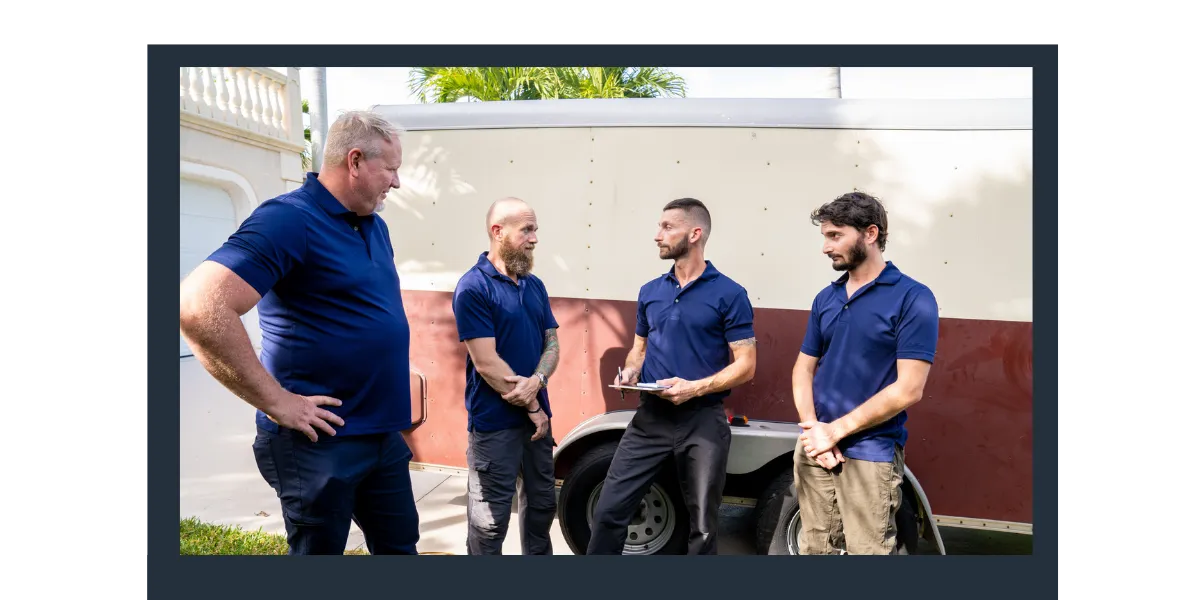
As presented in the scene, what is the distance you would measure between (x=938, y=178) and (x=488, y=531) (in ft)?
9.88

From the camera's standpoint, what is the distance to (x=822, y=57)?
104 inches

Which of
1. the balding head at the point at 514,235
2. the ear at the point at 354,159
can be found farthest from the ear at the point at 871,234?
the ear at the point at 354,159

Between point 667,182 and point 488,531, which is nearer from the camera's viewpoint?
point 488,531

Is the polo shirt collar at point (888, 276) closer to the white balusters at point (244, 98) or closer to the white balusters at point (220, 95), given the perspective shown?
the white balusters at point (244, 98)

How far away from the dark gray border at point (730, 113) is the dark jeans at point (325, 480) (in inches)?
86.1

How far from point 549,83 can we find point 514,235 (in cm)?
644

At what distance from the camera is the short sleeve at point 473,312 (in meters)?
3.04

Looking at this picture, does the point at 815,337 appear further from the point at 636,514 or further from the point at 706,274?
the point at 636,514

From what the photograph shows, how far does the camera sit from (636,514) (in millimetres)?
3717

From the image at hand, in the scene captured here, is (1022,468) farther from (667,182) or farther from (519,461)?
(519,461)

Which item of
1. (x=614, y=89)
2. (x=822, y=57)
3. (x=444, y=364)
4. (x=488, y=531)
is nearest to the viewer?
(x=822, y=57)

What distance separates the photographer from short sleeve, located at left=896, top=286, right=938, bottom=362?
8.32 feet

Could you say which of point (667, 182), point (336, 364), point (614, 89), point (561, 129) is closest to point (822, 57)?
point (667, 182)

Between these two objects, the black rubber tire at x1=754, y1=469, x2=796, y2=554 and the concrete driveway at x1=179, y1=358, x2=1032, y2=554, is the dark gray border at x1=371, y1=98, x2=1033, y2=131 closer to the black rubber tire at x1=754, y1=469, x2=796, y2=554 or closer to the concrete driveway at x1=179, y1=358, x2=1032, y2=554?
the black rubber tire at x1=754, y1=469, x2=796, y2=554
